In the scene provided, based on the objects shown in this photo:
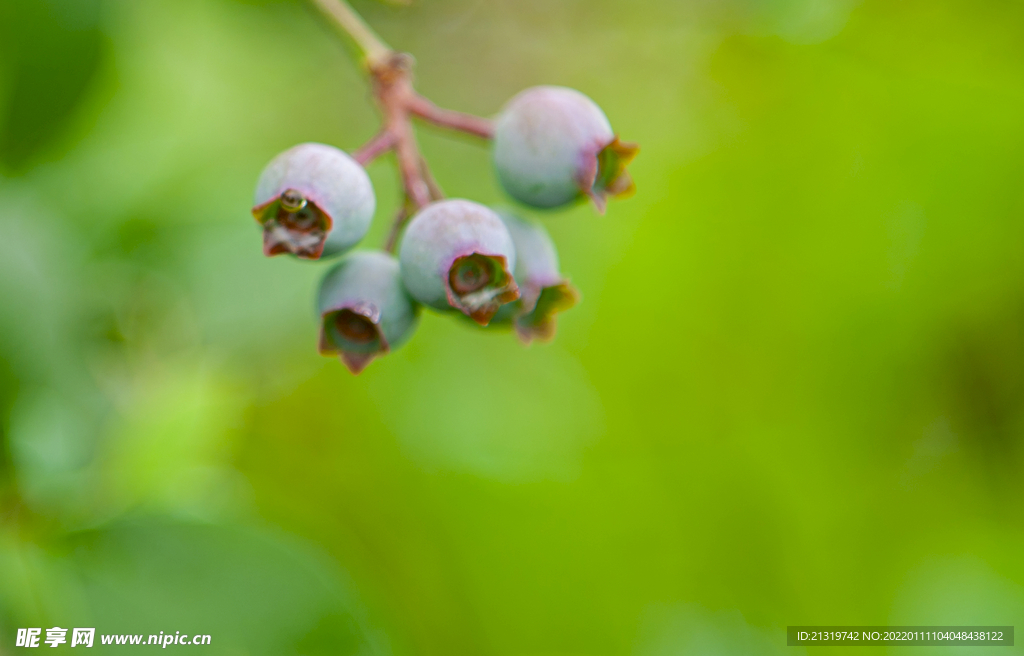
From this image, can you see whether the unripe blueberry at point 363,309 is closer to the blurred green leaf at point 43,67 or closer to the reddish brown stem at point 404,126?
the reddish brown stem at point 404,126

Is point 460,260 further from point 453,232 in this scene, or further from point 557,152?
point 557,152

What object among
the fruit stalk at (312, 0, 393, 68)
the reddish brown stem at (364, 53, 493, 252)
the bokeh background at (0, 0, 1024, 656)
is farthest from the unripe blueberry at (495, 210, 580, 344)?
the bokeh background at (0, 0, 1024, 656)

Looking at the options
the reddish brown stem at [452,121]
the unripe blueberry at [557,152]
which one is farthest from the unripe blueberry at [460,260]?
the reddish brown stem at [452,121]

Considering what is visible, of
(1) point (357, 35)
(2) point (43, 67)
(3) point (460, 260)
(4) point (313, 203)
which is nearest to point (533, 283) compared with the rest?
(3) point (460, 260)

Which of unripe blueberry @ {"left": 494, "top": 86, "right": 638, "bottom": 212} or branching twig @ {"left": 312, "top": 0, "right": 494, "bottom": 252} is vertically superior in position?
branching twig @ {"left": 312, "top": 0, "right": 494, "bottom": 252}

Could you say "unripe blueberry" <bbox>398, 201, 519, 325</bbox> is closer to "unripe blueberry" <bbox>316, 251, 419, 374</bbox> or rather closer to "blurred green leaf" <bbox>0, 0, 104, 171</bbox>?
"unripe blueberry" <bbox>316, 251, 419, 374</bbox>

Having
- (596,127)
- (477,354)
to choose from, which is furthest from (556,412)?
(596,127)
